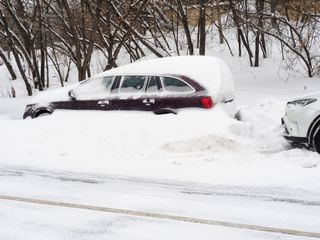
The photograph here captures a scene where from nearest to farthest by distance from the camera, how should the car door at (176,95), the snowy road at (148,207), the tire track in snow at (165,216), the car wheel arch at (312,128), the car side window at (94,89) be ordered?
the tire track in snow at (165,216)
the snowy road at (148,207)
the car wheel arch at (312,128)
the car door at (176,95)
the car side window at (94,89)

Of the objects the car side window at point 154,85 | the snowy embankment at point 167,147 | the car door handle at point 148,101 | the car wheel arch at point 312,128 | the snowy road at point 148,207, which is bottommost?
the snowy embankment at point 167,147

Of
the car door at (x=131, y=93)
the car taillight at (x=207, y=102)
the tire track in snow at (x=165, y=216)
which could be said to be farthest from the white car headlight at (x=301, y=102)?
the tire track in snow at (x=165, y=216)

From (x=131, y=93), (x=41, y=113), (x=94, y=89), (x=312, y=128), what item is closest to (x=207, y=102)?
(x=131, y=93)

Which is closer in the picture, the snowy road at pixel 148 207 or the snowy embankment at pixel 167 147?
the snowy road at pixel 148 207

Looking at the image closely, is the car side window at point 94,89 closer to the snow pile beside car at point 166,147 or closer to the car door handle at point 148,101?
the snow pile beside car at point 166,147

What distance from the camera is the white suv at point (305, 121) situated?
24.5 feet

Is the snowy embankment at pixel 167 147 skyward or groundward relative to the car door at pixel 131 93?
groundward

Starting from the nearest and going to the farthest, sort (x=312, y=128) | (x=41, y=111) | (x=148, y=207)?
1. (x=148, y=207)
2. (x=312, y=128)
3. (x=41, y=111)

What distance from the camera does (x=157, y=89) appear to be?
9656 mm

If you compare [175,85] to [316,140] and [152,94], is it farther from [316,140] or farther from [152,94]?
[316,140]

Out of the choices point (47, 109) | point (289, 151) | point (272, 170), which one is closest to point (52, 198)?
point (272, 170)

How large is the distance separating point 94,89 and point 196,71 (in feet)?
8.13

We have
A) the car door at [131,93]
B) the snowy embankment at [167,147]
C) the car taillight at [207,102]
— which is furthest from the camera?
the car door at [131,93]

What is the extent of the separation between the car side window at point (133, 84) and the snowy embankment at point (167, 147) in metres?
0.54
